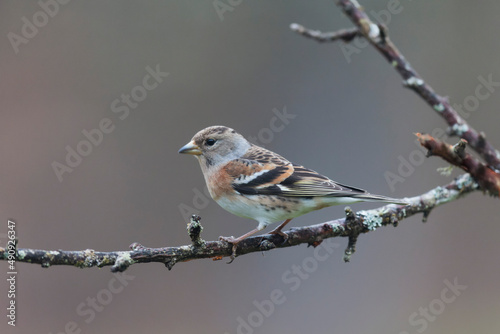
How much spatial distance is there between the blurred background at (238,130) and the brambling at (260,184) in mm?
2726

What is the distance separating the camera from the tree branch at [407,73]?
8.23ft

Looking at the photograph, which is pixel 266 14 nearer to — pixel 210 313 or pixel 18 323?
pixel 210 313

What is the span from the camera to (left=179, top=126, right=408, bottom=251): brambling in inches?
160

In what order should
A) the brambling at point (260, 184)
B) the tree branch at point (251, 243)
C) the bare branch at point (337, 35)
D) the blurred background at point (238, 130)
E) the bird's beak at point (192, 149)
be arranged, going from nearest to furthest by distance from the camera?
the tree branch at point (251, 243)
the bare branch at point (337, 35)
the brambling at point (260, 184)
the bird's beak at point (192, 149)
the blurred background at point (238, 130)

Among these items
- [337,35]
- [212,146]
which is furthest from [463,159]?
[212,146]

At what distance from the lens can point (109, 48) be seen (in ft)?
27.4

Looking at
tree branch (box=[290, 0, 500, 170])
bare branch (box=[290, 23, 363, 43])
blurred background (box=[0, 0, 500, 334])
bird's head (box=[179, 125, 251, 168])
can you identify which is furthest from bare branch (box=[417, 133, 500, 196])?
blurred background (box=[0, 0, 500, 334])

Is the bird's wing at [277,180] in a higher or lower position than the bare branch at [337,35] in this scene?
lower

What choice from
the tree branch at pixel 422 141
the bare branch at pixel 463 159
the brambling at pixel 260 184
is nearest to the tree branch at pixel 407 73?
the tree branch at pixel 422 141

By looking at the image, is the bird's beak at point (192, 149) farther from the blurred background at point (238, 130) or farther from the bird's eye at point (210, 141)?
the blurred background at point (238, 130)

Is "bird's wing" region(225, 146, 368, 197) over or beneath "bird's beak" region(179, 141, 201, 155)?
beneath

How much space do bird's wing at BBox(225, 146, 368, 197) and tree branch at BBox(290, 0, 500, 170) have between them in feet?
4.42

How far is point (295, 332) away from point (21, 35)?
20.6ft

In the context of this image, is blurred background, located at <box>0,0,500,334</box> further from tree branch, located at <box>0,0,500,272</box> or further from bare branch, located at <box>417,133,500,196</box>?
bare branch, located at <box>417,133,500,196</box>
